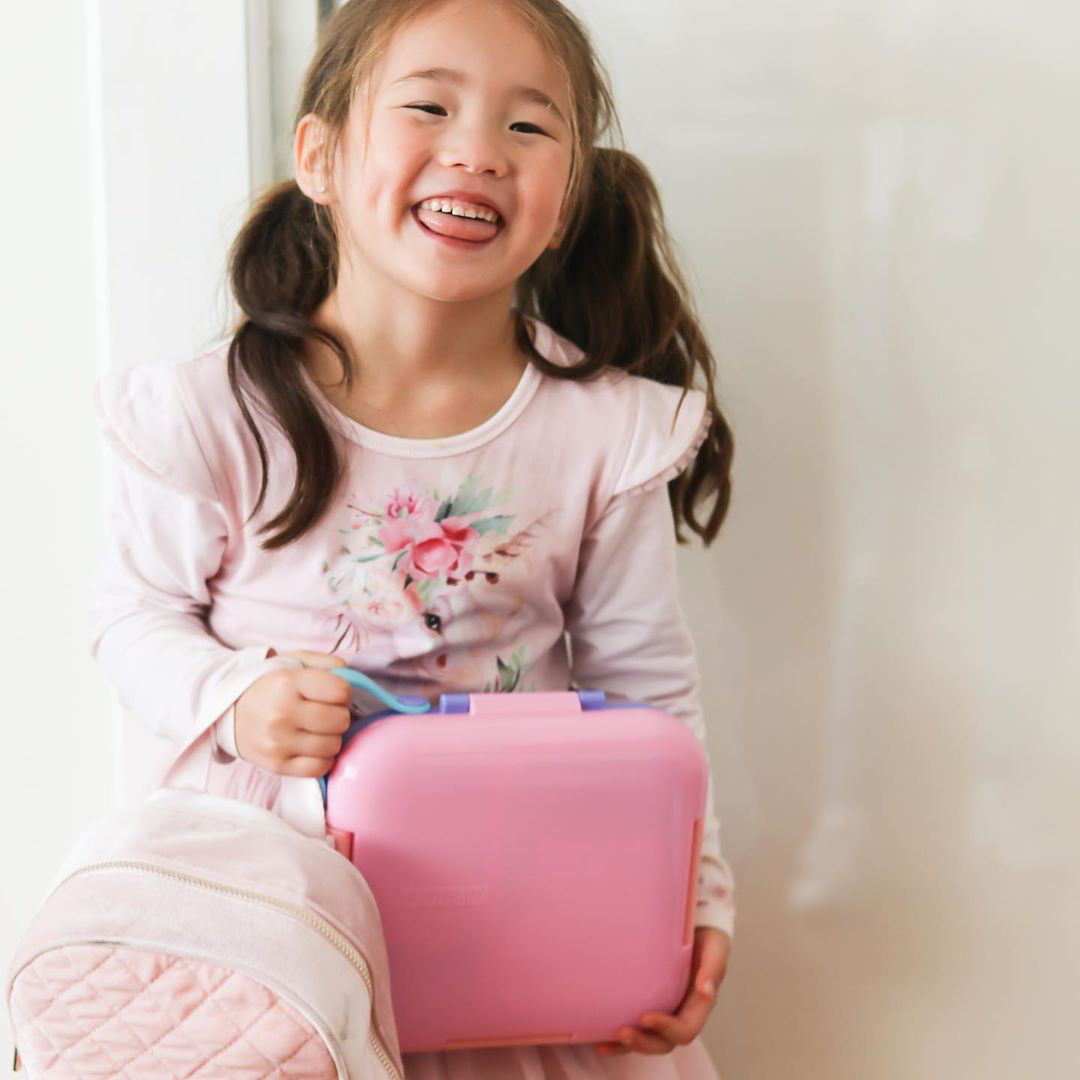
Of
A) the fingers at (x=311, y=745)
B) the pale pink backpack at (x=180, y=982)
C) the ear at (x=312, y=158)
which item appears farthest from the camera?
the ear at (x=312, y=158)

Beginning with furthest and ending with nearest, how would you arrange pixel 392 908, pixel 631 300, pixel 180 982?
pixel 631 300 → pixel 392 908 → pixel 180 982

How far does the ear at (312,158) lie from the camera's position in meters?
0.73

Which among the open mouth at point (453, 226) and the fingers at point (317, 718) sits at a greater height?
the open mouth at point (453, 226)

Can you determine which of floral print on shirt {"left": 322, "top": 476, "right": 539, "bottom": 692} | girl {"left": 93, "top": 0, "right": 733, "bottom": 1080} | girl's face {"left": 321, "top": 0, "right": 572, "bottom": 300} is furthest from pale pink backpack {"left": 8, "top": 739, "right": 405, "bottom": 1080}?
girl's face {"left": 321, "top": 0, "right": 572, "bottom": 300}

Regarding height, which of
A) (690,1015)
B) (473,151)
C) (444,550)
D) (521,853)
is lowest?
(690,1015)

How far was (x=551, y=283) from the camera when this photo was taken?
860mm

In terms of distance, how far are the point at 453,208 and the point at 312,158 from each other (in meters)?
0.10

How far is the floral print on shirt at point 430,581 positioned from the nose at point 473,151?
18 cm

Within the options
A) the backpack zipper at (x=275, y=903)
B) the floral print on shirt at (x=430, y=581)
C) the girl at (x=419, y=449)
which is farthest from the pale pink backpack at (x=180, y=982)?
the floral print on shirt at (x=430, y=581)

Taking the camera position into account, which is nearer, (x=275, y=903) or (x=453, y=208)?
(x=275, y=903)

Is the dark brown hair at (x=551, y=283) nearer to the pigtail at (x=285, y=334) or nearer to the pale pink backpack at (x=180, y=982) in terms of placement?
the pigtail at (x=285, y=334)

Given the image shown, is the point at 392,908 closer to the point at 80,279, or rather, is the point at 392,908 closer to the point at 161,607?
the point at 161,607

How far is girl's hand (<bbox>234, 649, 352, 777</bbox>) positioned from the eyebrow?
31cm

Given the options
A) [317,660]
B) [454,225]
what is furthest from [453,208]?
[317,660]
